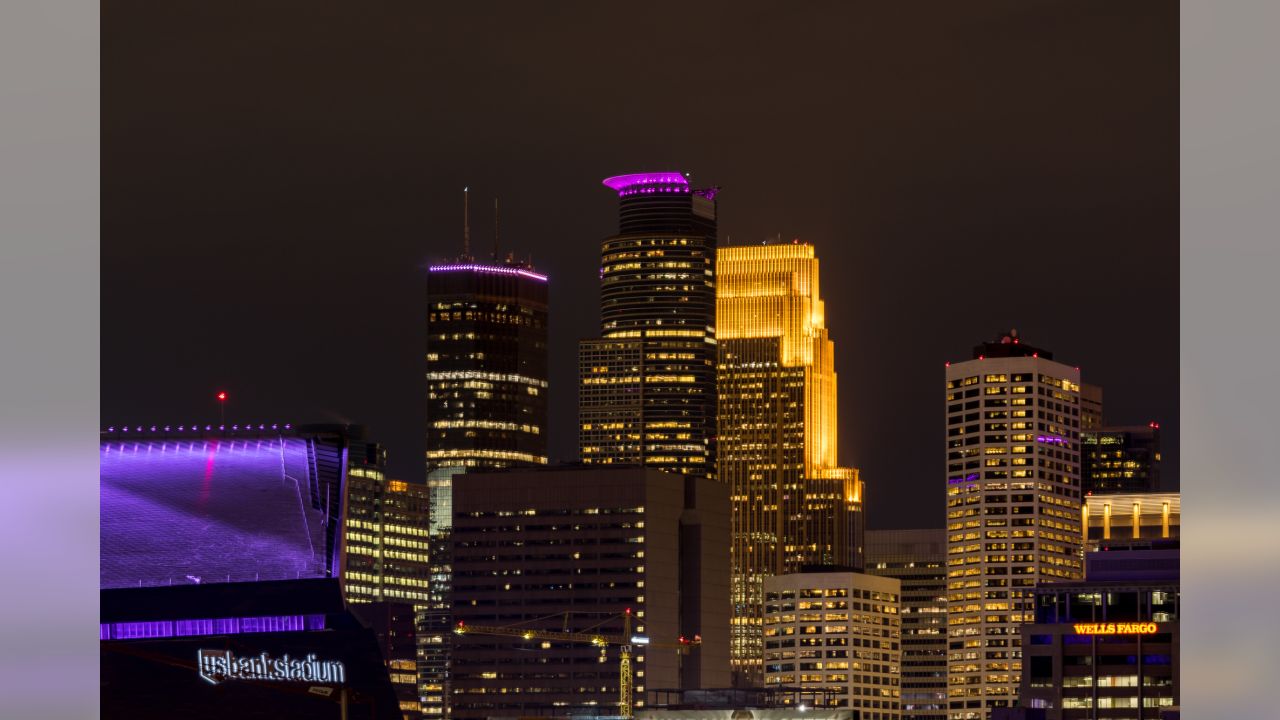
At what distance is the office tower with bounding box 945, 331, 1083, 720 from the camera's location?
185250 millimetres

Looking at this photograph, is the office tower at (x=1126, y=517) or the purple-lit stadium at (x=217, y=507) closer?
the purple-lit stadium at (x=217, y=507)

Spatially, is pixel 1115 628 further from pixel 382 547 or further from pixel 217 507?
pixel 382 547

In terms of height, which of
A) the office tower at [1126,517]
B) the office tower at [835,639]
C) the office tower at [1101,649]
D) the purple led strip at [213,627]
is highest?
the office tower at [1126,517]

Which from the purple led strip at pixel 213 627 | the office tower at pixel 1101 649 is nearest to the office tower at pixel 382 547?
the office tower at pixel 1101 649

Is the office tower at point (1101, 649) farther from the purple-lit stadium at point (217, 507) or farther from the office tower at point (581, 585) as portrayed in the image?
the office tower at point (581, 585)

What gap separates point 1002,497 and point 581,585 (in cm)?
4199

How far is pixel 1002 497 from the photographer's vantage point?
191750mm

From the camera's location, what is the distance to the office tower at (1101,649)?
315 ft

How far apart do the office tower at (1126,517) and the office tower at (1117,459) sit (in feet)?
238

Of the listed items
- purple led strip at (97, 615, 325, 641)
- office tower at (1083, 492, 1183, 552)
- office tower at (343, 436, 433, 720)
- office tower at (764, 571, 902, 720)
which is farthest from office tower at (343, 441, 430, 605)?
purple led strip at (97, 615, 325, 641)
